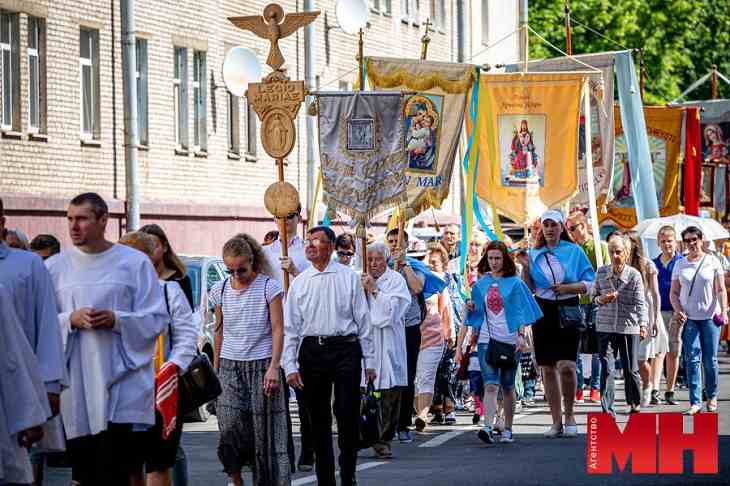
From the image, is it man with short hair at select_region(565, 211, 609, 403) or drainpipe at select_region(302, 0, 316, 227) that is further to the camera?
drainpipe at select_region(302, 0, 316, 227)

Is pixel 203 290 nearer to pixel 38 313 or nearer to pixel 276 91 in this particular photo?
pixel 276 91

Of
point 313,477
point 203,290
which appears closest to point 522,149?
point 203,290

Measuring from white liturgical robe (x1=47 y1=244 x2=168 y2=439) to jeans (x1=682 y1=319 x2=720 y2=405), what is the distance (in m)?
9.81

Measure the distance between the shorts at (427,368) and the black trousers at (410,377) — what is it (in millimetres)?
536

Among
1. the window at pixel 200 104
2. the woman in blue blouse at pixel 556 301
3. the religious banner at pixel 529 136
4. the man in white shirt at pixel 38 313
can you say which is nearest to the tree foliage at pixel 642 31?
the window at pixel 200 104

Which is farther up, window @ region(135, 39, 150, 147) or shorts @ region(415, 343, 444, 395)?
window @ region(135, 39, 150, 147)

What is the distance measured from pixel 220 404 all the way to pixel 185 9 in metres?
20.9

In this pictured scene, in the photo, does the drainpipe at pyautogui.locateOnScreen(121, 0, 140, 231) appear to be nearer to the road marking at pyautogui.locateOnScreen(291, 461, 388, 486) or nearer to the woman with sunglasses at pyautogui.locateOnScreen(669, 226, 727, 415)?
the woman with sunglasses at pyautogui.locateOnScreen(669, 226, 727, 415)

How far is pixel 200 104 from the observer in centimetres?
3256

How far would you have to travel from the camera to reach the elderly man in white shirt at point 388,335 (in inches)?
575

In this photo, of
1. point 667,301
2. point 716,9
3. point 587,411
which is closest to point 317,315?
point 587,411

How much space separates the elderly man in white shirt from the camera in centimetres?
1461

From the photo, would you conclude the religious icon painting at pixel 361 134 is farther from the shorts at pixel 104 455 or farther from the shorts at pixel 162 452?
the shorts at pixel 104 455

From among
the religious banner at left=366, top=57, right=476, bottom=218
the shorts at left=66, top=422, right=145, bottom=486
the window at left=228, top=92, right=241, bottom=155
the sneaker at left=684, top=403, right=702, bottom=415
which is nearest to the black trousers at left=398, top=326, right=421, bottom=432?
the sneaker at left=684, top=403, right=702, bottom=415
